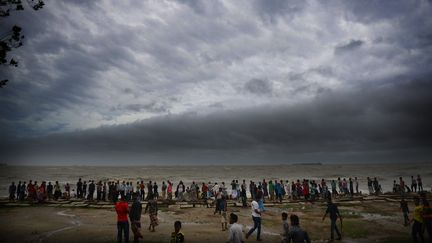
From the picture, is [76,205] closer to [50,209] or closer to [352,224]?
[50,209]

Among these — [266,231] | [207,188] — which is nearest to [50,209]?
[207,188]

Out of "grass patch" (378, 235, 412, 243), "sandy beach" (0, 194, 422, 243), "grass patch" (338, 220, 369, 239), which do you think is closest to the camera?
"grass patch" (378, 235, 412, 243)

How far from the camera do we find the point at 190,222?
61.0 feet

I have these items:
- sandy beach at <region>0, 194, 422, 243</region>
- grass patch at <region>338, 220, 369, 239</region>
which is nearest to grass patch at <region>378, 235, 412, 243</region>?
sandy beach at <region>0, 194, 422, 243</region>

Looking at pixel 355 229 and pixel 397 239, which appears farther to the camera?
pixel 355 229

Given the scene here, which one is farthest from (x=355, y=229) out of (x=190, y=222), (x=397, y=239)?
(x=190, y=222)

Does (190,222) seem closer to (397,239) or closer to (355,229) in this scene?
(355,229)

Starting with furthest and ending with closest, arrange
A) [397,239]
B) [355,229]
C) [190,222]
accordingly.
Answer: [190,222] → [355,229] → [397,239]

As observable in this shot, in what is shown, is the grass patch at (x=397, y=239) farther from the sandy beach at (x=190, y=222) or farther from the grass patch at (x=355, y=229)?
the grass patch at (x=355, y=229)

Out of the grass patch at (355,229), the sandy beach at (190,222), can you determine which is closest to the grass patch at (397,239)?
the sandy beach at (190,222)

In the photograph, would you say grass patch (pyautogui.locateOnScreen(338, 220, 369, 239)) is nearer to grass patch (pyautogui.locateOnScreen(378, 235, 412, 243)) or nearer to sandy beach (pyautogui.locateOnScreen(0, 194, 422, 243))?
sandy beach (pyautogui.locateOnScreen(0, 194, 422, 243))

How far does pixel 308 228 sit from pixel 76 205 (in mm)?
20631

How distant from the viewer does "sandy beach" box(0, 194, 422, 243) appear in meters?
14.3

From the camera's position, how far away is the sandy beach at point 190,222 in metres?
14.3
